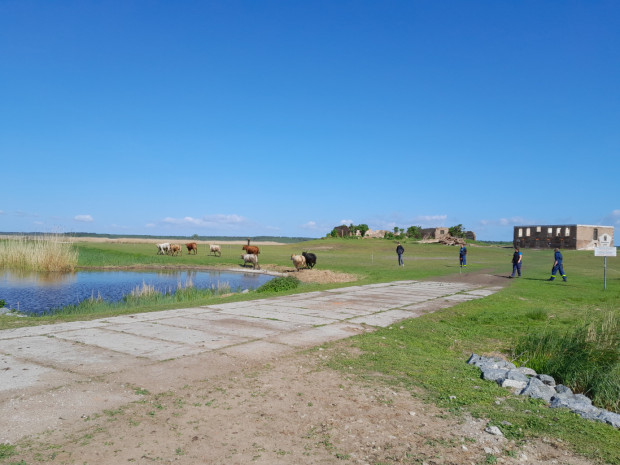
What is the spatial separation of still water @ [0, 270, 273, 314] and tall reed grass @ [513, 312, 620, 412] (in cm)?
1334

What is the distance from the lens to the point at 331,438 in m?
4.17

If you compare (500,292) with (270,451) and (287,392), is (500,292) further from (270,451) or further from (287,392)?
(270,451)

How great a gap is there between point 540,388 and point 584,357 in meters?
2.52

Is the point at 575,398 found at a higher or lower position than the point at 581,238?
lower

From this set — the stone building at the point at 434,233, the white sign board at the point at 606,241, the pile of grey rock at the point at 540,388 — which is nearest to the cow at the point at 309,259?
the white sign board at the point at 606,241

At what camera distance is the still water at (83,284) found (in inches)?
648

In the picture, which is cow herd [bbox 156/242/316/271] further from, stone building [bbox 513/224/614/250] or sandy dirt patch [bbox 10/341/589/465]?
stone building [bbox 513/224/614/250]

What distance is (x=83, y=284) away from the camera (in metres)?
22.2

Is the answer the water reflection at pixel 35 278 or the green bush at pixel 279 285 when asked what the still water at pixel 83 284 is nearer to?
the water reflection at pixel 35 278

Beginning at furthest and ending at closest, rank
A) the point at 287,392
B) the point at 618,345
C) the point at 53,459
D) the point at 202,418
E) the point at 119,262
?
the point at 119,262, the point at 618,345, the point at 287,392, the point at 202,418, the point at 53,459

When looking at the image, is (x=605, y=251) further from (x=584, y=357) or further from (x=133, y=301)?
(x=133, y=301)

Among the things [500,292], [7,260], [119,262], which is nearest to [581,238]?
[500,292]

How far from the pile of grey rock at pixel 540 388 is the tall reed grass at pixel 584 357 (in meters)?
0.52

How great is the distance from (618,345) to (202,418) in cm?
776
